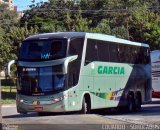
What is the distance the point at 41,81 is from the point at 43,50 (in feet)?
4.41

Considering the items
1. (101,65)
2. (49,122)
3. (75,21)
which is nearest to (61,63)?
(101,65)

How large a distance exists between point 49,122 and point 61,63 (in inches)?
196

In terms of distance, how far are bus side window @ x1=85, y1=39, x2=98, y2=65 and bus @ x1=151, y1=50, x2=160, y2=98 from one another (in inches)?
457

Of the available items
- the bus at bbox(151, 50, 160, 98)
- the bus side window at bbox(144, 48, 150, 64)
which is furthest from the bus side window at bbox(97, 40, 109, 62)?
the bus at bbox(151, 50, 160, 98)

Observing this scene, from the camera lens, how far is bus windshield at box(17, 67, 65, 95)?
71.8 ft

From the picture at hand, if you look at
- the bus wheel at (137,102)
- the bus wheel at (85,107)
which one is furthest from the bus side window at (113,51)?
the bus wheel at (137,102)

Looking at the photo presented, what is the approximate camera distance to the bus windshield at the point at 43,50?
22.0 m

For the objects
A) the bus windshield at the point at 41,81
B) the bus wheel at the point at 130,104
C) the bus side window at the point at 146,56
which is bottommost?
the bus wheel at the point at 130,104

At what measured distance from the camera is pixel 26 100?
22.5 meters

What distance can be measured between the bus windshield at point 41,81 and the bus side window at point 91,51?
6.47 feet

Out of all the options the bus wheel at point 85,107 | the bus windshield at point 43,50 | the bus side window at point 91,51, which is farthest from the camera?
the bus side window at point 91,51

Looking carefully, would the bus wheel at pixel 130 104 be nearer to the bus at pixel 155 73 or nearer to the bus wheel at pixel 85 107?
the bus wheel at pixel 85 107

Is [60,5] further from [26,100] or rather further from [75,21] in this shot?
[26,100]

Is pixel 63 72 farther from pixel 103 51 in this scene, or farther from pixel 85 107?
pixel 103 51
